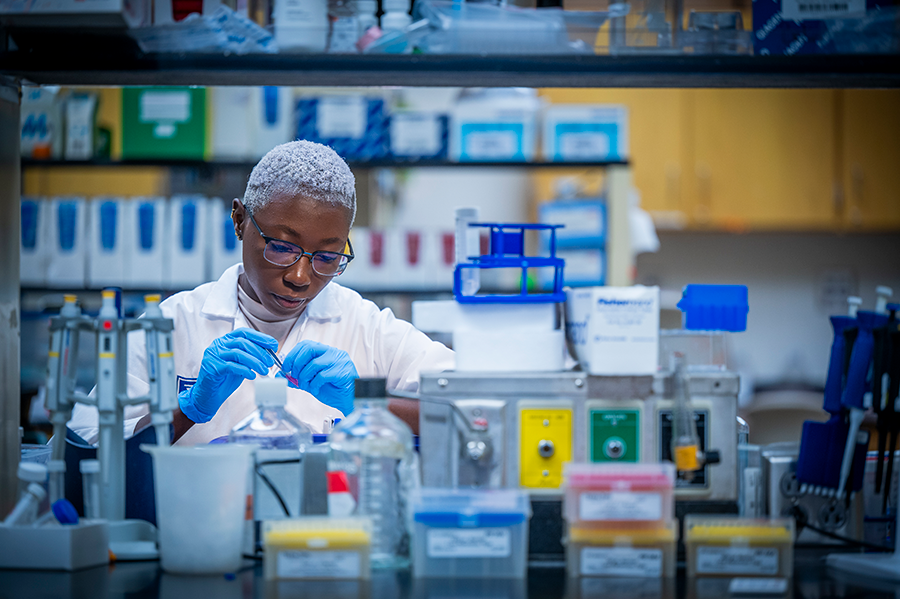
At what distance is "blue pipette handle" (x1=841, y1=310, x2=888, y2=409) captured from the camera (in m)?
1.00

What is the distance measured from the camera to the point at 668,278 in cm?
436

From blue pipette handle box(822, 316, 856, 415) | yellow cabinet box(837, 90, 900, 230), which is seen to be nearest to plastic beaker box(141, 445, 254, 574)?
blue pipette handle box(822, 316, 856, 415)

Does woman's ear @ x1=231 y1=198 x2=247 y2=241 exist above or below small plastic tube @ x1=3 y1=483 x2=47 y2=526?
above

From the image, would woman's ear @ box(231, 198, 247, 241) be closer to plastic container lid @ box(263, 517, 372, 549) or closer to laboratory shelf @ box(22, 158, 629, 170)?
plastic container lid @ box(263, 517, 372, 549)

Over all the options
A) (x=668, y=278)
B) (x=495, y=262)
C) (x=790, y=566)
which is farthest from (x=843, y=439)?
(x=668, y=278)

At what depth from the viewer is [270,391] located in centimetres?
100

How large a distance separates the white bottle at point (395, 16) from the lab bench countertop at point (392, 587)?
73cm

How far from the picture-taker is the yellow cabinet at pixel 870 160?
4.02 m

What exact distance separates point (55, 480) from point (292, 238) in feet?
2.60

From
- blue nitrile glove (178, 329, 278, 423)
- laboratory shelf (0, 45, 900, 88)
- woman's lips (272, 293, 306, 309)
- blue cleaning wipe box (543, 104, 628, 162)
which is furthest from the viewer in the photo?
blue cleaning wipe box (543, 104, 628, 162)

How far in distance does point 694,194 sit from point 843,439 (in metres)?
3.17

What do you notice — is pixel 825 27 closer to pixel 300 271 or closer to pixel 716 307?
pixel 716 307

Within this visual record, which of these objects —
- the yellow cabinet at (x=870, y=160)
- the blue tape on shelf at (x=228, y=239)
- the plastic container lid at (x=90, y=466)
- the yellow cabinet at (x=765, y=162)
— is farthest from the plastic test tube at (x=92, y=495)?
the yellow cabinet at (x=870, y=160)

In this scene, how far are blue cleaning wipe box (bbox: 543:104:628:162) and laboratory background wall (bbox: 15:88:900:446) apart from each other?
20 cm
